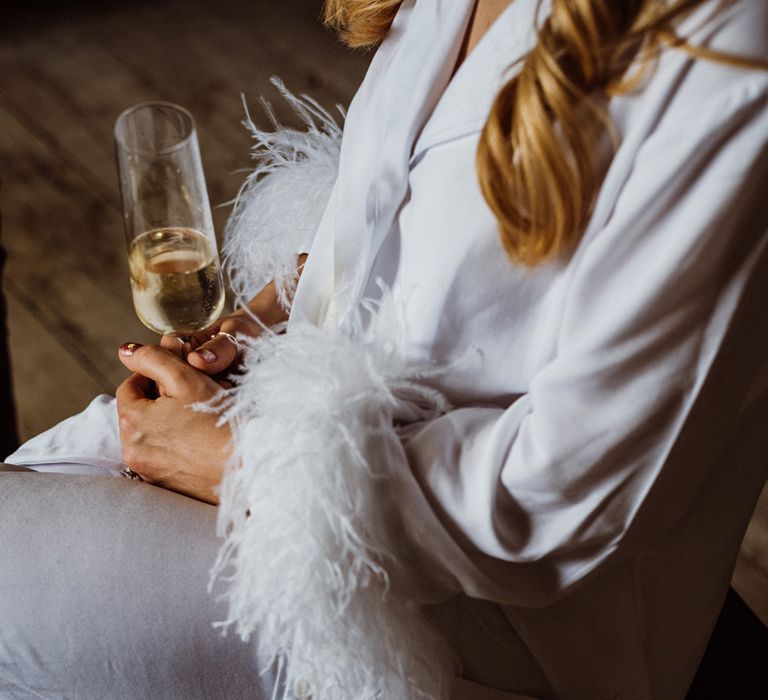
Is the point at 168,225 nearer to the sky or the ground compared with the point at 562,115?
nearer to the ground

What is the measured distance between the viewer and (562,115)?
0.64m

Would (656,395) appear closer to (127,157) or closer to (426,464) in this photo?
(426,464)


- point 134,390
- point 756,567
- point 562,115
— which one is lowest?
point 756,567

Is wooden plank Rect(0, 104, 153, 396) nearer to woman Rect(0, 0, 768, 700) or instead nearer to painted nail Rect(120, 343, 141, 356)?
painted nail Rect(120, 343, 141, 356)

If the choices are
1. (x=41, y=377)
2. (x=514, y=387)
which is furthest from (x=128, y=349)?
(x=41, y=377)

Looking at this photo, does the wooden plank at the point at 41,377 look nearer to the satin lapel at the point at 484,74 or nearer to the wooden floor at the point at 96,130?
the wooden floor at the point at 96,130

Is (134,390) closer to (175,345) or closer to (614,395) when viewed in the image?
(175,345)

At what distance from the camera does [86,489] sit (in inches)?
32.6

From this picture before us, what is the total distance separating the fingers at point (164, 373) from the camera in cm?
89

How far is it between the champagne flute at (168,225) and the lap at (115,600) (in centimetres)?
18

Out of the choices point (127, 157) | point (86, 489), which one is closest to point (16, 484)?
point (86, 489)

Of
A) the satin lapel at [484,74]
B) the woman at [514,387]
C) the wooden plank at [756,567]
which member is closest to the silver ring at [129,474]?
the woman at [514,387]

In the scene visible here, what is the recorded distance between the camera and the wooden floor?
188 centimetres

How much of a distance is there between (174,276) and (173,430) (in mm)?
141
